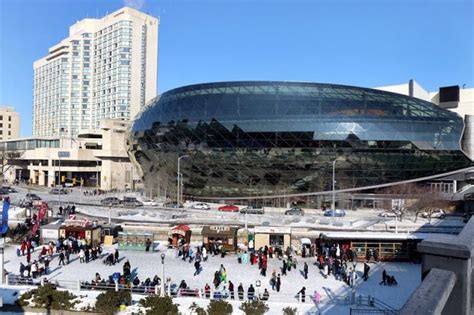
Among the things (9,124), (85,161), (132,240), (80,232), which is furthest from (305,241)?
(9,124)

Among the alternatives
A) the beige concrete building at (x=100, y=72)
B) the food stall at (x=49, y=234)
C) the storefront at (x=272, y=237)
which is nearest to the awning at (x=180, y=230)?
the storefront at (x=272, y=237)

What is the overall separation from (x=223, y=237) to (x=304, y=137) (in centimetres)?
2551

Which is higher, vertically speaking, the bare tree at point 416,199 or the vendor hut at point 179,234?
the bare tree at point 416,199

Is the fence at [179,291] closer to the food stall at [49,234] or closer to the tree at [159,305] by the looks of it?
the tree at [159,305]

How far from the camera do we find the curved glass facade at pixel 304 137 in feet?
171

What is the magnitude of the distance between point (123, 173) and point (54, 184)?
1596 centimetres

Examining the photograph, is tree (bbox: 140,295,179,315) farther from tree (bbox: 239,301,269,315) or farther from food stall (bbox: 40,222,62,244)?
food stall (bbox: 40,222,62,244)

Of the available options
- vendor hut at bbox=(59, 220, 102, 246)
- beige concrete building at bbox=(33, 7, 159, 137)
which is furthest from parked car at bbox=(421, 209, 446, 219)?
beige concrete building at bbox=(33, 7, 159, 137)

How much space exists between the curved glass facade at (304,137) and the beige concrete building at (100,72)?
76668 millimetres

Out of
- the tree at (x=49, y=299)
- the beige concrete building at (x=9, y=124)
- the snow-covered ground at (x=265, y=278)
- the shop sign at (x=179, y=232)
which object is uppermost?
the beige concrete building at (x=9, y=124)

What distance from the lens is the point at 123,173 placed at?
97562 millimetres

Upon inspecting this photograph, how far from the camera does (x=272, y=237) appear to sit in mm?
30406

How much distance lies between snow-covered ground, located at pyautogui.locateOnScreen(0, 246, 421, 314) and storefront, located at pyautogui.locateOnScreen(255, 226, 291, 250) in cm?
209

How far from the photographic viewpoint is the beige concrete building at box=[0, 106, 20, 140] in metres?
145
